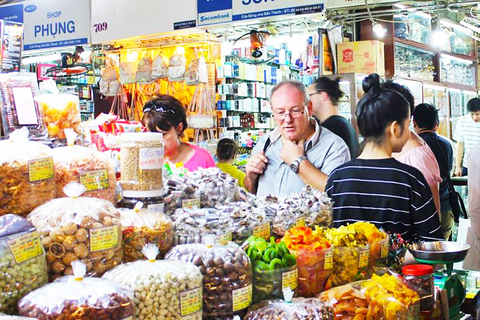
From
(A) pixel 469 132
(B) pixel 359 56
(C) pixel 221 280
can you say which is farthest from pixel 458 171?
(C) pixel 221 280

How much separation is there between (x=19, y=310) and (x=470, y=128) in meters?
8.01

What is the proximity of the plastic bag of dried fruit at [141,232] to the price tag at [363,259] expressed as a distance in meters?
0.73

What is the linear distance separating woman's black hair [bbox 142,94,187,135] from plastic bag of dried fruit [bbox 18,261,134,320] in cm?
224

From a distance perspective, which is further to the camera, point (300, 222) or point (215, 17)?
point (215, 17)

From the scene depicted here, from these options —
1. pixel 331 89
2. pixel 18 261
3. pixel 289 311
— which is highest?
pixel 331 89

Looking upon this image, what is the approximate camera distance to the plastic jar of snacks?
1.84 meters

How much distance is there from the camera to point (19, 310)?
1.26m

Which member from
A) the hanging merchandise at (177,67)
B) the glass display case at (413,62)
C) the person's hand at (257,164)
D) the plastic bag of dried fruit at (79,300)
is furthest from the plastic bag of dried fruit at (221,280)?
the glass display case at (413,62)

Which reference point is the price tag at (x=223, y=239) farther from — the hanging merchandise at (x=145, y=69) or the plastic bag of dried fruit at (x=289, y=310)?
the hanging merchandise at (x=145, y=69)

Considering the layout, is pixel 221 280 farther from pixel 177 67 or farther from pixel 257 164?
pixel 177 67

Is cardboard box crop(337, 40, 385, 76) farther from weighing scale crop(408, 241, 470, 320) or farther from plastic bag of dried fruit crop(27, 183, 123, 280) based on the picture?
plastic bag of dried fruit crop(27, 183, 123, 280)

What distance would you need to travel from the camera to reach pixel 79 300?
1236mm

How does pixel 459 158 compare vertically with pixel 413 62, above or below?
A: below

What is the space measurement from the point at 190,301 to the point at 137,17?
4893mm
